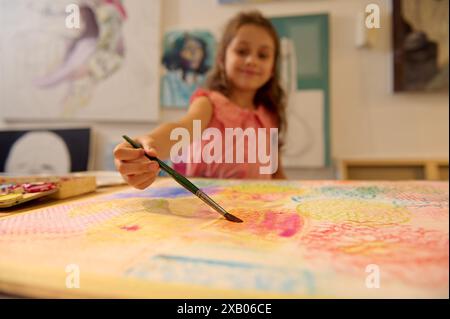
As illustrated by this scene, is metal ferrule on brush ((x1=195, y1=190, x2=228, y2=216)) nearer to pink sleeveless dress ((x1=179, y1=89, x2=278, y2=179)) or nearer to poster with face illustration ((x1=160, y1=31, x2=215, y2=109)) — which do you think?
pink sleeveless dress ((x1=179, y1=89, x2=278, y2=179))

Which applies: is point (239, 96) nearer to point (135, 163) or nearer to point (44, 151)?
point (135, 163)

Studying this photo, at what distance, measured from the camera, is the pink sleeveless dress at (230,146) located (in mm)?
723

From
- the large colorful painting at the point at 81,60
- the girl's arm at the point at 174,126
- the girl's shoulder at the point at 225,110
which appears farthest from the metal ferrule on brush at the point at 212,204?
the large colorful painting at the point at 81,60

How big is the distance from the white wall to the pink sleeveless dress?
0.45 metres

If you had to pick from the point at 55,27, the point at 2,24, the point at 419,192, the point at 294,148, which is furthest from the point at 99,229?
the point at 2,24

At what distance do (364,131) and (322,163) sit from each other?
191 millimetres

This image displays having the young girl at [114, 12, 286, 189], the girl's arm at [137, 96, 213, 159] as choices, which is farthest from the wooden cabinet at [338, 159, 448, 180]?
the girl's arm at [137, 96, 213, 159]

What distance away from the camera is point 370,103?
3.73 feet

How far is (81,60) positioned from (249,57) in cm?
89

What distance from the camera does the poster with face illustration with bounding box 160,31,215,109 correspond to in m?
1.22

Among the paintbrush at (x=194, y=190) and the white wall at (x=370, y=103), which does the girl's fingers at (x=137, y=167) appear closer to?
the paintbrush at (x=194, y=190)

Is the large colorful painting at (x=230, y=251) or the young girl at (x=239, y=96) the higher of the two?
the young girl at (x=239, y=96)

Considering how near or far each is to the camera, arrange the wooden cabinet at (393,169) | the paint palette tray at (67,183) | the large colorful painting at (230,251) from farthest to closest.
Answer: the wooden cabinet at (393,169) < the paint palette tray at (67,183) < the large colorful painting at (230,251)

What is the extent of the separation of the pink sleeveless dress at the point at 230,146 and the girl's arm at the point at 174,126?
0.9 inches
